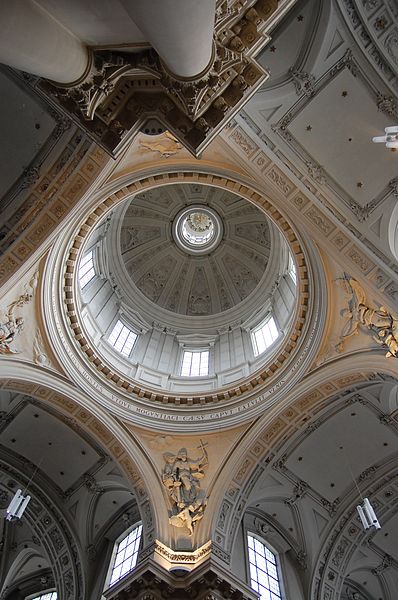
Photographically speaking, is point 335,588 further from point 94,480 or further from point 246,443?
point 94,480

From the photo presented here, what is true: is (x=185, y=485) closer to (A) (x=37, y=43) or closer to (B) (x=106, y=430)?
(B) (x=106, y=430)

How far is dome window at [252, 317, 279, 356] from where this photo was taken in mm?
17266

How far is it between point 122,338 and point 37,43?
13.9m

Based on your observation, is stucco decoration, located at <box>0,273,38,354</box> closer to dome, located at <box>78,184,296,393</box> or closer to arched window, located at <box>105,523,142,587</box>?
dome, located at <box>78,184,296,393</box>

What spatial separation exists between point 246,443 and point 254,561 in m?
3.85

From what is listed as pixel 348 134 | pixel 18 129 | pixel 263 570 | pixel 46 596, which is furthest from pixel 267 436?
pixel 18 129

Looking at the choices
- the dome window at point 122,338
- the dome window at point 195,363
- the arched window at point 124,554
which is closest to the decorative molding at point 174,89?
the dome window at point 122,338

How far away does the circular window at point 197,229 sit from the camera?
22047 millimetres

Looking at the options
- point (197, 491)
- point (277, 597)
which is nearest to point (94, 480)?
point (197, 491)

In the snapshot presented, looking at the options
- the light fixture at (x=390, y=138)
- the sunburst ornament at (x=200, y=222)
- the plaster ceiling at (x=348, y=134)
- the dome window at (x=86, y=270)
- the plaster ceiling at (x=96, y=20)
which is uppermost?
the sunburst ornament at (x=200, y=222)

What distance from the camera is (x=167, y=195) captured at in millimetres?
21625

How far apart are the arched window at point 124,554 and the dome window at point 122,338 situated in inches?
242

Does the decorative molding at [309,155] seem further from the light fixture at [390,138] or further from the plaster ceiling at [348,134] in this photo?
the light fixture at [390,138]

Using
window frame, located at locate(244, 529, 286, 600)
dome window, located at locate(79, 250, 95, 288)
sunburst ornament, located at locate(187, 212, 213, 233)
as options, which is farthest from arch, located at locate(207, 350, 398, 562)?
sunburst ornament, located at locate(187, 212, 213, 233)
